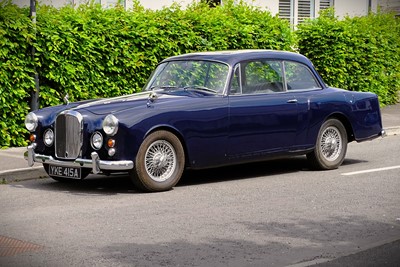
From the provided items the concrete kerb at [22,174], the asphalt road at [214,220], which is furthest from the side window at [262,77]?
the concrete kerb at [22,174]

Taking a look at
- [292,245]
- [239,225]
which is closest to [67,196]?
[239,225]

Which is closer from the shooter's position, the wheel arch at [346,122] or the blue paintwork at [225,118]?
the blue paintwork at [225,118]

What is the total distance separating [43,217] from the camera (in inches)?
376

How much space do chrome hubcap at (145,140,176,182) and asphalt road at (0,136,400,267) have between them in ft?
0.87

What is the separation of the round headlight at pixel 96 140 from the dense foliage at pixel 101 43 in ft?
13.3

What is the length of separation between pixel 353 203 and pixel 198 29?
791cm

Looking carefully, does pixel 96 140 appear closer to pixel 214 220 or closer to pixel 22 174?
pixel 22 174

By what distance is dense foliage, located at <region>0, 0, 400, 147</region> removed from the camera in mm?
14852

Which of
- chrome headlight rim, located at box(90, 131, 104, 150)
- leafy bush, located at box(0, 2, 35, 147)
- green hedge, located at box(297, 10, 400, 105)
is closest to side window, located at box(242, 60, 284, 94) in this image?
chrome headlight rim, located at box(90, 131, 104, 150)

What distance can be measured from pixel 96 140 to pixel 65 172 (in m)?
0.66

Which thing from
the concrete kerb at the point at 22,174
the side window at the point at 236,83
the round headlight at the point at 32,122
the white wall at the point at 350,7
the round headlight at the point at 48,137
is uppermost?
the white wall at the point at 350,7

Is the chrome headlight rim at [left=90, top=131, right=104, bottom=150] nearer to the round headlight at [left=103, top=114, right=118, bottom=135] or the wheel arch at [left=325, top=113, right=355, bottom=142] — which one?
the round headlight at [left=103, top=114, right=118, bottom=135]

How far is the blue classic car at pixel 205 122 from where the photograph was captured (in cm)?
1094

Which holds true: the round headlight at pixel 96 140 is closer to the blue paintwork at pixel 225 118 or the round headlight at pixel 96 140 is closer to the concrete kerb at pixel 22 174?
the blue paintwork at pixel 225 118
